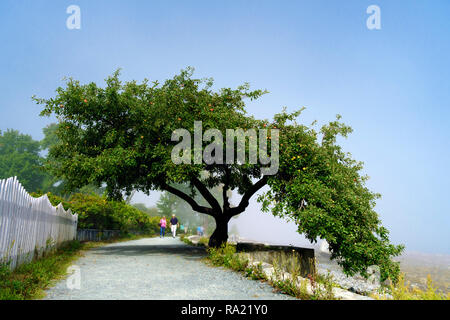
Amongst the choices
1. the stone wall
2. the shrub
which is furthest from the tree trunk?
the shrub

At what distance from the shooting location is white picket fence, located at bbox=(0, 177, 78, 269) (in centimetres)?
589

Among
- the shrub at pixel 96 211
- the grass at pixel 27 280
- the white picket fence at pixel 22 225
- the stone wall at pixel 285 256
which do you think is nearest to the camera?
the grass at pixel 27 280

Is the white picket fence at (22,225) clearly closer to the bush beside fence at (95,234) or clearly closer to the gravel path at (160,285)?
the gravel path at (160,285)

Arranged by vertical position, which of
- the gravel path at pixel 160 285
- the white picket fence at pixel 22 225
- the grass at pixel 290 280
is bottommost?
the gravel path at pixel 160 285

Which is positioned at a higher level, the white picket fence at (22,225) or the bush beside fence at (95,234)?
the white picket fence at (22,225)

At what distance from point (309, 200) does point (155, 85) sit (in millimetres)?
8898

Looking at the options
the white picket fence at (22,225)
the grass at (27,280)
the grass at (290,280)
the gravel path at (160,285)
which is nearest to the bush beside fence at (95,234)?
the white picket fence at (22,225)

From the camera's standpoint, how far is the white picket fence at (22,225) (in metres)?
5.89

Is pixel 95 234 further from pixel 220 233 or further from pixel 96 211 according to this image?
pixel 220 233

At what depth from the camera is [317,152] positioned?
11672 millimetres

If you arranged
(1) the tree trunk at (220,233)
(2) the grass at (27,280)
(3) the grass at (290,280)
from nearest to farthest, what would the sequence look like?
1. (2) the grass at (27,280)
2. (3) the grass at (290,280)
3. (1) the tree trunk at (220,233)

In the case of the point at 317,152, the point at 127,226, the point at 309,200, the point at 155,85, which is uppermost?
the point at 155,85
